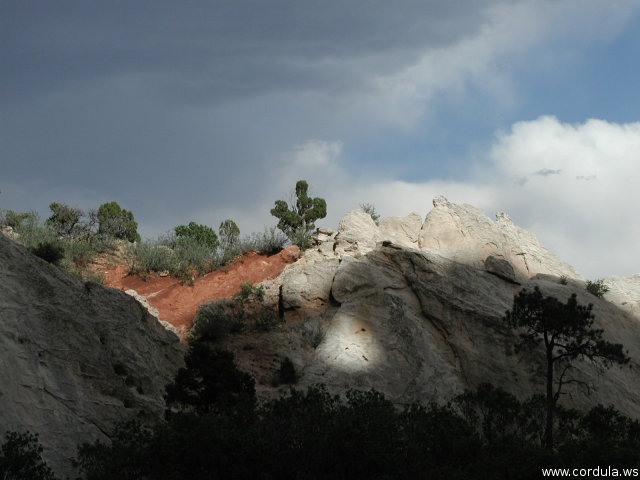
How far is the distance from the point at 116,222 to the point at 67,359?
2489 centimetres

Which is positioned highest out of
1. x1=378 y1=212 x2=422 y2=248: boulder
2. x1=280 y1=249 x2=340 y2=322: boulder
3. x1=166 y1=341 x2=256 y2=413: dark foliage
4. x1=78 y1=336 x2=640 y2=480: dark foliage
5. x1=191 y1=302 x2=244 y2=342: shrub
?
x1=378 y1=212 x2=422 y2=248: boulder

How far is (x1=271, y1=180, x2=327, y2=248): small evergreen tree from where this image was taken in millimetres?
37969

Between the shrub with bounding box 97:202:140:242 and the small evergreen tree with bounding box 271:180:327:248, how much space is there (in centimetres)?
941

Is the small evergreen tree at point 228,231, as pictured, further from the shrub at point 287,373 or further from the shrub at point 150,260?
the shrub at point 287,373

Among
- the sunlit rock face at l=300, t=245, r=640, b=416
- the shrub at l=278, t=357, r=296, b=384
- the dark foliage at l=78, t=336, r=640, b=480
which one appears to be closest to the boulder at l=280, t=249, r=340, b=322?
the sunlit rock face at l=300, t=245, r=640, b=416

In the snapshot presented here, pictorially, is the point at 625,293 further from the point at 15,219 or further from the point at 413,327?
the point at 15,219

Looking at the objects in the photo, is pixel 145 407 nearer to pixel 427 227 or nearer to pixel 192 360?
pixel 192 360

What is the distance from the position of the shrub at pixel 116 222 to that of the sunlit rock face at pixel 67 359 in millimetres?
20177

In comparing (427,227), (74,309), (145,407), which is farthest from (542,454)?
(427,227)

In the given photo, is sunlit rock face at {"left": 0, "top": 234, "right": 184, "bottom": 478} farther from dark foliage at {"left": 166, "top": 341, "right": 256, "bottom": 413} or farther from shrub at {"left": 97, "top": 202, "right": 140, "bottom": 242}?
shrub at {"left": 97, "top": 202, "right": 140, "bottom": 242}

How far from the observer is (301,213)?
39.2 meters

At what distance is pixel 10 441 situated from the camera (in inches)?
533

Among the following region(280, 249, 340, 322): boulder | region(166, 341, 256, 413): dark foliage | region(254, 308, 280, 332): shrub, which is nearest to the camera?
region(166, 341, 256, 413): dark foliage

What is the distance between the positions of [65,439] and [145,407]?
2942 mm
